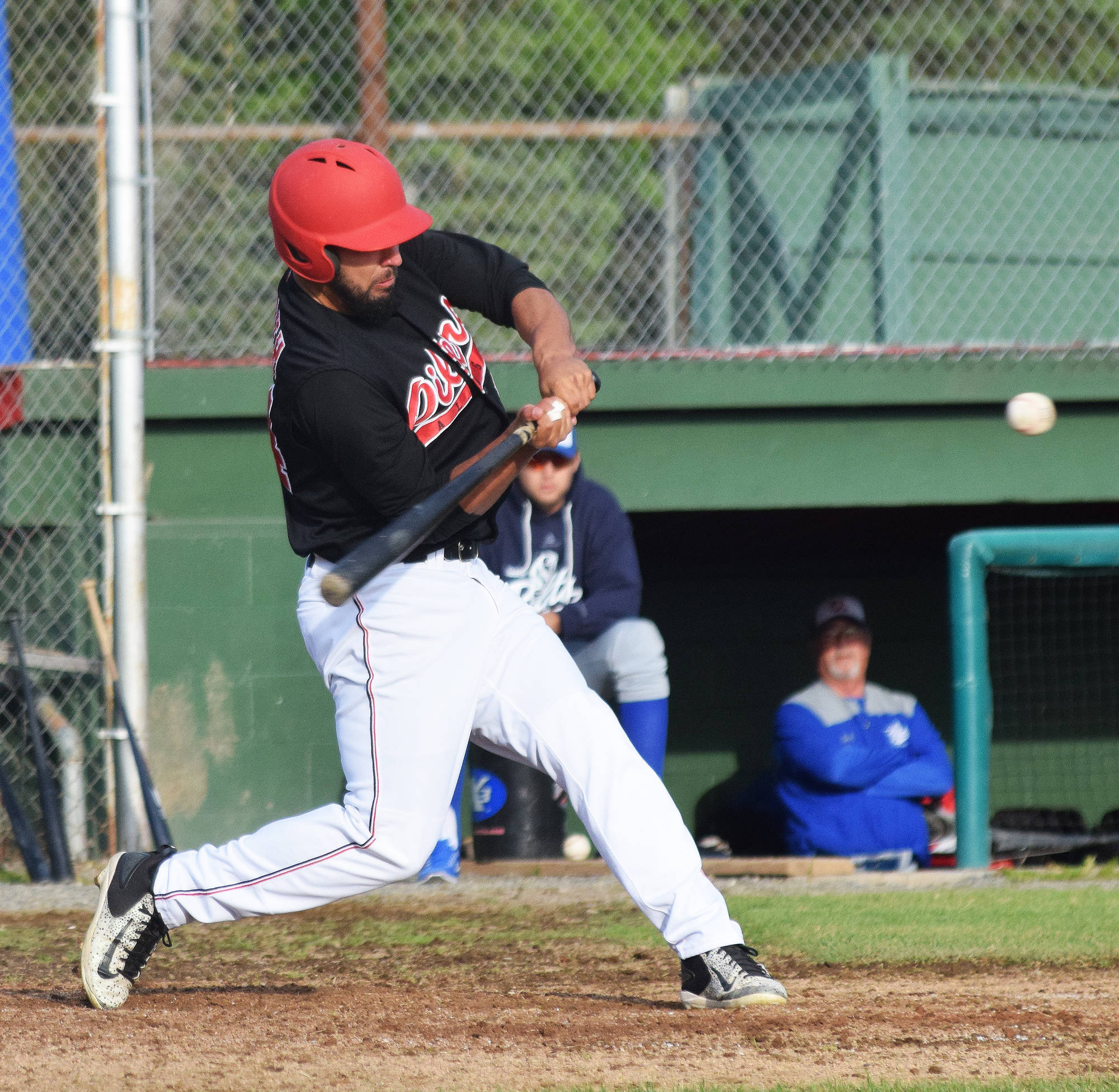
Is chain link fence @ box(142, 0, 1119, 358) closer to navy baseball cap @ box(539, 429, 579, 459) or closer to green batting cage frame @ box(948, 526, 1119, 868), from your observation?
navy baseball cap @ box(539, 429, 579, 459)

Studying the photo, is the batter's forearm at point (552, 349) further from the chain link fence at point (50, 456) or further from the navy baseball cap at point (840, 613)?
the navy baseball cap at point (840, 613)

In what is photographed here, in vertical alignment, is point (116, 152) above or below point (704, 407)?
above

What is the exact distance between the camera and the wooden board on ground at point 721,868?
5156mm

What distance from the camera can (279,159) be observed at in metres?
6.02

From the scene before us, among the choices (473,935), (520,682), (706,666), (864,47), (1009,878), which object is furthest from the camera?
(864,47)

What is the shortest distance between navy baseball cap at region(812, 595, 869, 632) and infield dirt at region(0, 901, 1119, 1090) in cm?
238

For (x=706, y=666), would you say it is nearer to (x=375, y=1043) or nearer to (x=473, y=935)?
(x=473, y=935)

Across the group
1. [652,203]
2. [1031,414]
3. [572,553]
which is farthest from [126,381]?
[1031,414]

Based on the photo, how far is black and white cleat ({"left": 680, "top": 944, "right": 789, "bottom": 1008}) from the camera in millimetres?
2939

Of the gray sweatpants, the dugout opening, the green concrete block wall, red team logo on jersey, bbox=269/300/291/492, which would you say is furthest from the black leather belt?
the dugout opening

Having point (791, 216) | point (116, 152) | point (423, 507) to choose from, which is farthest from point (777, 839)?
point (423, 507)

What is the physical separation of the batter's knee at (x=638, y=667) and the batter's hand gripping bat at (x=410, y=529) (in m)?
2.32

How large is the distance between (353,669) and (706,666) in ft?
15.8

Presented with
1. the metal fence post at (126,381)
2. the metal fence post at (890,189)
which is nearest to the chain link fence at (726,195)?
the metal fence post at (890,189)
